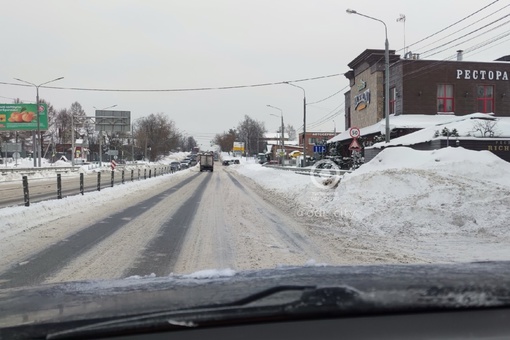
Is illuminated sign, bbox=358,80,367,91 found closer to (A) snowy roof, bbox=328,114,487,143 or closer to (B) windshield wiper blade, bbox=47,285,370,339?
(A) snowy roof, bbox=328,114,487,143

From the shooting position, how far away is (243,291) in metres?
2.29

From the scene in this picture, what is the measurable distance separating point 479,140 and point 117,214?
15073 millimetres

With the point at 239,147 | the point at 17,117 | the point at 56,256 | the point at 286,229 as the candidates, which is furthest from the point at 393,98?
the point at 239,147

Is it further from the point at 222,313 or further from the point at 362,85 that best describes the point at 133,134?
the point at 222,313

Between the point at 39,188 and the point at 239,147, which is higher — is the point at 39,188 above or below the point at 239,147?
below

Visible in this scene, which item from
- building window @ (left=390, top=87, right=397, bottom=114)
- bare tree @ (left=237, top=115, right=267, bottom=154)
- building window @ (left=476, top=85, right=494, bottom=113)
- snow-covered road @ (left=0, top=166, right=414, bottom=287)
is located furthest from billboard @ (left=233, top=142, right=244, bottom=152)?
snow-covered road @ (left=0, top=166, right=414, bottom=287)

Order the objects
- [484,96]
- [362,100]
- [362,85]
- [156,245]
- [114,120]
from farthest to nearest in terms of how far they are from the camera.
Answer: [114,120] → [362,85] → [362,100] → [484,96] → [156,245]

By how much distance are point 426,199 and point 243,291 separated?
33.0ft

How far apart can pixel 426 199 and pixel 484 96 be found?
29.9m

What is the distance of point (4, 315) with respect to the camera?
2.20 m

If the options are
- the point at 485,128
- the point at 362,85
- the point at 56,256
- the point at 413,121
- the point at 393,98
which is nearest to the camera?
the point at 56,256

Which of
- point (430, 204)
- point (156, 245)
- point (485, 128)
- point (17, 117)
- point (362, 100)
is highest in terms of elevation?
point (362, 100)

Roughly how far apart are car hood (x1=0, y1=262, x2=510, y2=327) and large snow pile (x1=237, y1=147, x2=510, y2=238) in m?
7.23

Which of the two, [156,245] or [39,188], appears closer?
[156,245]
